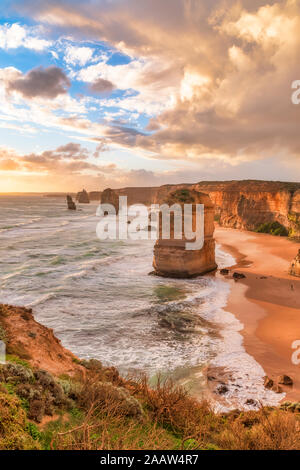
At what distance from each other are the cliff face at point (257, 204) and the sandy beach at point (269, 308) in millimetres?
12881

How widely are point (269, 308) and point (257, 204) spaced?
138 ft

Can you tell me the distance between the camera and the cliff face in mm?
45500

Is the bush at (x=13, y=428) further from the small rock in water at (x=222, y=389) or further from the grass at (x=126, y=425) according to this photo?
the small rock in water at (x=222, y=389)

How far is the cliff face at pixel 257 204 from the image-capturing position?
149 ft

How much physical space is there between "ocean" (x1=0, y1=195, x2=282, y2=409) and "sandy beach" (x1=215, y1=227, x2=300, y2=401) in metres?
0.65

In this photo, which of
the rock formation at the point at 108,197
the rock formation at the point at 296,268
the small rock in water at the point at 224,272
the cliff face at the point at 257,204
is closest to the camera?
the rock formation at the point at 296,268

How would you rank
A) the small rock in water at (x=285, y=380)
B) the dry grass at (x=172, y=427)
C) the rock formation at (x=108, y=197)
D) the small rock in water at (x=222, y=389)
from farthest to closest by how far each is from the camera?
the rock formation at (x=108, y=197), the small rock in water at (x=285, y=380), the small rock in water at (x=222, y=389), the dry grass at (x=172, y=427)

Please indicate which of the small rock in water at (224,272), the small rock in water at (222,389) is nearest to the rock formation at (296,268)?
the small rock in water at (224,272)

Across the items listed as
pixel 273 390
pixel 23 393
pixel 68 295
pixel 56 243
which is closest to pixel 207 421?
pixel 23 393

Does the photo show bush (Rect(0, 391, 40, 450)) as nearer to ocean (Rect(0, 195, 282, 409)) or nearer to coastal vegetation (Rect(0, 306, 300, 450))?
coastal vegetation (Rect(0, 306, 300, 450))

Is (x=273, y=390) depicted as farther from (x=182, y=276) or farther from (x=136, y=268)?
(x=136, y=268)

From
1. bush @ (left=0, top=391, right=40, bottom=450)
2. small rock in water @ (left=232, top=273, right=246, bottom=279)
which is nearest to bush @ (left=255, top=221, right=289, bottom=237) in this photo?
small rock in water @ (left=232, top=273, right=246, bottom=279)
